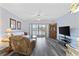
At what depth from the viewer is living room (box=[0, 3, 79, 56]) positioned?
84.4 inches

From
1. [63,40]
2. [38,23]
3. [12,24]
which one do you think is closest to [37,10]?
[38,23]

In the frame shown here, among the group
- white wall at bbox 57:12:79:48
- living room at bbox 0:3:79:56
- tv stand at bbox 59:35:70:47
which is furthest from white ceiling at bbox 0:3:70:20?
tv stand at bbox 59:35:70:47

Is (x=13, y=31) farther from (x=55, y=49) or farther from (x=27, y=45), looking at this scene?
(x=55, y=49)

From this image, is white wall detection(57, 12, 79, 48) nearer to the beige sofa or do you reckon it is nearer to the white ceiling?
the white ceiling

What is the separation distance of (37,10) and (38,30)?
0.48 metres

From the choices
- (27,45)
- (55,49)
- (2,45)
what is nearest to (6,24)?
(2,45)

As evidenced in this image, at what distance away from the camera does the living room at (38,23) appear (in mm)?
2145

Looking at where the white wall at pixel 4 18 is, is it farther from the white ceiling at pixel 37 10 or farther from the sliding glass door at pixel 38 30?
the sliding glass door at pixel 38 30

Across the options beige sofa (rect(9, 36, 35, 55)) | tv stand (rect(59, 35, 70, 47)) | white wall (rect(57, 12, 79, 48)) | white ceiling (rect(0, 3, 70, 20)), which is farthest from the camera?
beige sofa (rect(9, 36, 35, 55))

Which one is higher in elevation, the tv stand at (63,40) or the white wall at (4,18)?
the white wall at (4,18)

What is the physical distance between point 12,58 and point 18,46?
68cm

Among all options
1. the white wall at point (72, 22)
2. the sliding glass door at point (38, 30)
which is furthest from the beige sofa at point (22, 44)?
the white wall at point (72, 22)

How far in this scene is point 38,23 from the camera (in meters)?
2.50

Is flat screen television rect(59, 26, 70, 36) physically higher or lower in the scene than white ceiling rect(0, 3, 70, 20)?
lower
